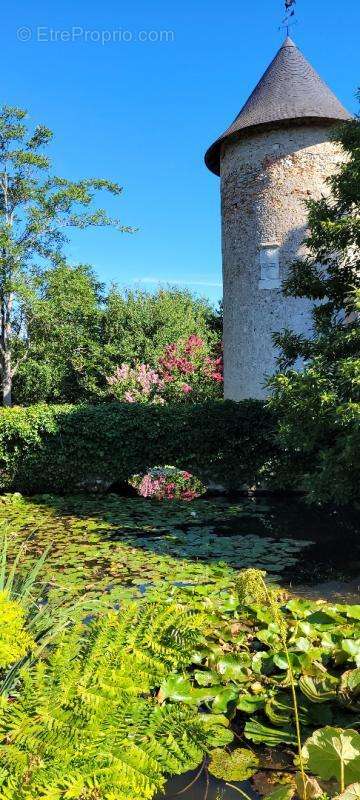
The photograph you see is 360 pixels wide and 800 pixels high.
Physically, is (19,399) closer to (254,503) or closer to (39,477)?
(39,477)

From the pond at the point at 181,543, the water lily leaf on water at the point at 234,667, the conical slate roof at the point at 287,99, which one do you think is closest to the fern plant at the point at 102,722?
the water lily leaf on water at the point at 234,667

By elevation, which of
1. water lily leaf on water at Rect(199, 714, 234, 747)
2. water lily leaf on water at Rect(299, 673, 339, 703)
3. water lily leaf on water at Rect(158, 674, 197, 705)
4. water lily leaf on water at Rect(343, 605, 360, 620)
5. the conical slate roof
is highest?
the conical slate roof

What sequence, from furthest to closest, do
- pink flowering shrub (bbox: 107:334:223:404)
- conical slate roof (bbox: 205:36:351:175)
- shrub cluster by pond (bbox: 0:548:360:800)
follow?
1. pink flowering shrub (bbox: 107:334:223:404)
2. conical slate roof (bbox: 205:36:351:175)
3. shrub cluster by pond (bbox: 0:548:360:800)

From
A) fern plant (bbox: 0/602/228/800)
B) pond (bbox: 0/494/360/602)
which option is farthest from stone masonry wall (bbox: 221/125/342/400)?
fern plant (bbox: 0/602/228/800)

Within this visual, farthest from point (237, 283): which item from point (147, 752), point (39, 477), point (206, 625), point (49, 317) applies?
point (147, 752)

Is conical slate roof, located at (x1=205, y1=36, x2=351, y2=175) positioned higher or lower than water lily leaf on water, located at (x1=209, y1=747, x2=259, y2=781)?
higher

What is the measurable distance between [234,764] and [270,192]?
10.3 meters

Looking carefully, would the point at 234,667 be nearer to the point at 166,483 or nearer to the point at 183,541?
the point at 183,541

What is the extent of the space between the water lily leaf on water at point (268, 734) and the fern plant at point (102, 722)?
0.47m

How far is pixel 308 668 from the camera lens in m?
2.72

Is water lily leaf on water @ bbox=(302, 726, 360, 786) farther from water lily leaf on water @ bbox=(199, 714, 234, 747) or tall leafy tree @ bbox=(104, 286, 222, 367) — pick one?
tall leafy tree @ bbox=(104, 286, 222, 367)

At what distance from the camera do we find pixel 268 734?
2447 millimetres

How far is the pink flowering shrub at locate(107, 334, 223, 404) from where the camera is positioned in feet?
53.9

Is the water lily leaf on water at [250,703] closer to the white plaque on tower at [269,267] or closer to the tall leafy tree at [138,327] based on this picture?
the white plaque on tower at [269,267]
